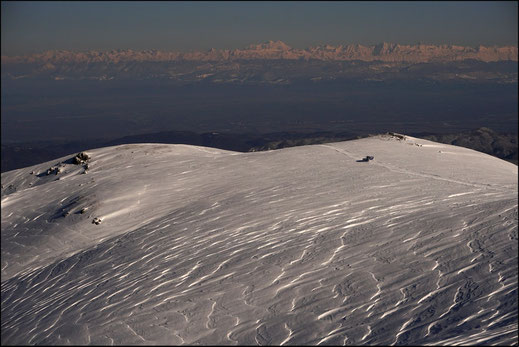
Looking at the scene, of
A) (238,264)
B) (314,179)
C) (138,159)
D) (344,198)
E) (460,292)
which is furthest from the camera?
(138,159)

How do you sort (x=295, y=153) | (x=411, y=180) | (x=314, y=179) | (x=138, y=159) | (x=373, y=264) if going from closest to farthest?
(x=373, y=264) < (x=411, y=180) < (x=314, y=179) < (x=295, y=153) < (x=138, y=159)

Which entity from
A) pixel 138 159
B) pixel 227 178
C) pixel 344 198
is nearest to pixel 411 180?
pixel 344 198

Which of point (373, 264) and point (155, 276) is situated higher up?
point (373, 264)

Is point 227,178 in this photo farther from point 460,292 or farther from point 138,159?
point 460,292

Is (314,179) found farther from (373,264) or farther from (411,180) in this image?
(373,264)

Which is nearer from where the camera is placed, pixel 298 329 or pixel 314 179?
pixel 298 329

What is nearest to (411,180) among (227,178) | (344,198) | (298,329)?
(344,198)
